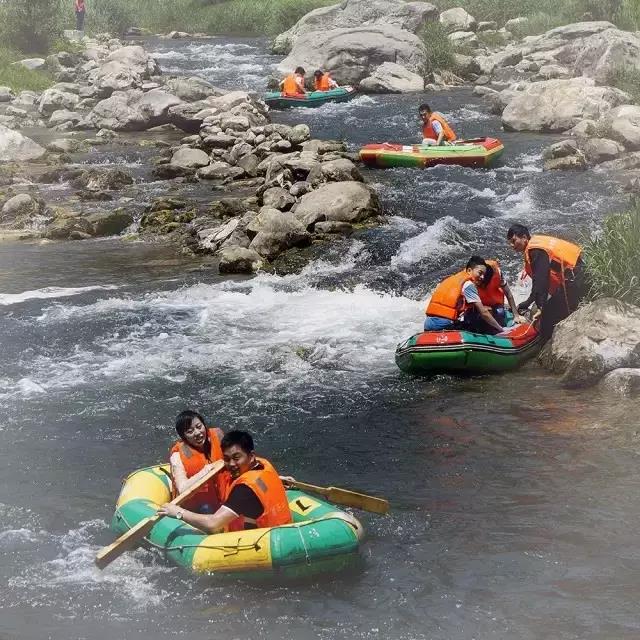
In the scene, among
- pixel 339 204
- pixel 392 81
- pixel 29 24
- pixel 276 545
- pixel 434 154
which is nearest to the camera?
pixel 276 545

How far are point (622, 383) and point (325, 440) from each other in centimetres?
294

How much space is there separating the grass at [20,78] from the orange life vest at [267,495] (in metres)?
24.9

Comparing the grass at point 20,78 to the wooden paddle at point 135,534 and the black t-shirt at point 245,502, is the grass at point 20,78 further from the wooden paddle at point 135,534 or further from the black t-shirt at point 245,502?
the black t-shirt at point 245,502

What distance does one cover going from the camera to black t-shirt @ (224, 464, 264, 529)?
6453mm

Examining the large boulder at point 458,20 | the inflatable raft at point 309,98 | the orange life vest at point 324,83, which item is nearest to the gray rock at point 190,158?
the inflatable raft at point 309,98

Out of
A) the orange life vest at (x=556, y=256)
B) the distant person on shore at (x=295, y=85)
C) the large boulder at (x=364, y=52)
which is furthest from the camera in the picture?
the large boulder at (x=364, y=52)

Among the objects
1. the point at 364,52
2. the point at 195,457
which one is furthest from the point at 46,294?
the point at 364,52

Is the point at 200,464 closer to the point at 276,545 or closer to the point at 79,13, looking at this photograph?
the point at 276,545

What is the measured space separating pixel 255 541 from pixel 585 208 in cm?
1080

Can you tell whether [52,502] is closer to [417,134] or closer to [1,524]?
[1,524]

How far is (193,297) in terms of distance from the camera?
41.5 ft

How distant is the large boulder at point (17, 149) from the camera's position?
67.6ft

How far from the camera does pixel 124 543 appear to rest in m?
6.36

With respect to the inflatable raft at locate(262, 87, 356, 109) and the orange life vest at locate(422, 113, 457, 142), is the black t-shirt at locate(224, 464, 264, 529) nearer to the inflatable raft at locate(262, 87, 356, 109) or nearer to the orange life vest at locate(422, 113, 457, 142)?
the orange life vest at locate(422, 113, 457, 142)
